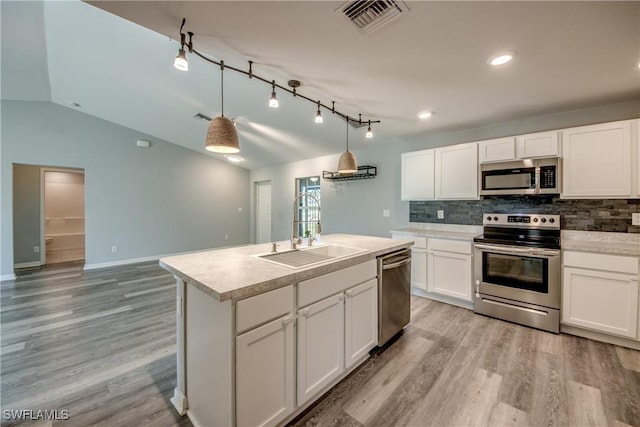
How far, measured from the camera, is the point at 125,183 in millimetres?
5555

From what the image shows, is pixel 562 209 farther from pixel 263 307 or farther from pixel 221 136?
pixel 221 136

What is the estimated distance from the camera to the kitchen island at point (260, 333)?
49.6 inches

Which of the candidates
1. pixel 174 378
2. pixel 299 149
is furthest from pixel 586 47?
pixel 299 149

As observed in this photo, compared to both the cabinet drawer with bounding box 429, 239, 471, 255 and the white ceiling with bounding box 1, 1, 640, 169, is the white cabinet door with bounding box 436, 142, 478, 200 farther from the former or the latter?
the cabinet drawer with bounding box 429, 239, 471, 255

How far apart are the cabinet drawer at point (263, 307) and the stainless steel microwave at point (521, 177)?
2.82 m

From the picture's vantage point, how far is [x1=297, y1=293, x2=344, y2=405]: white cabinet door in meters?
1.57

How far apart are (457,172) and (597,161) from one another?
4.07 feet

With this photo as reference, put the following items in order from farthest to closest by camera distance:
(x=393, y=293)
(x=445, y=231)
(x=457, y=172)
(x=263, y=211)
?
1. (x=263, y=211)
2. (x=445, y=231)
3. (x=457, y=172)
4. (x=393, y=293)

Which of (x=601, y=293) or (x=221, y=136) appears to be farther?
(x=601, y=293)

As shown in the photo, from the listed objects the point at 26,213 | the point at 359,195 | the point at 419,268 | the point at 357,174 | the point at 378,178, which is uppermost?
the point at 357,174

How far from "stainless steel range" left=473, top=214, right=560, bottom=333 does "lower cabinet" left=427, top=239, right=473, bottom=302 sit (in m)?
0.11

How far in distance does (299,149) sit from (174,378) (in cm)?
422

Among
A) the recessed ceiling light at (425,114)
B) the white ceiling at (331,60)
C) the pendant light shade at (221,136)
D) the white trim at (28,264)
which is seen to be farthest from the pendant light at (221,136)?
the white trim at (28,264)

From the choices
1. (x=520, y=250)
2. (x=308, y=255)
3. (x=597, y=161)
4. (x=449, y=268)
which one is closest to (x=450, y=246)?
(x=449, y=268)
